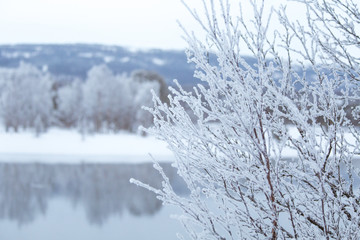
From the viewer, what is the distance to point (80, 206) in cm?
1530

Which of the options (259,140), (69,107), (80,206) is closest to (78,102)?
(69,107)

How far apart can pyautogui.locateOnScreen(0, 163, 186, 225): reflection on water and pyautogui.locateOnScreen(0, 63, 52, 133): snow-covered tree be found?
11562mm

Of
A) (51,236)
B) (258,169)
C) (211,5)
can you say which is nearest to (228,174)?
(258,169)

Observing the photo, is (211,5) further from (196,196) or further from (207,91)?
(196,196)

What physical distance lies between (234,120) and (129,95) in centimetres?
3815

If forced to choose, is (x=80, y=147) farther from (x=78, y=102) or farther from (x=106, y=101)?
(x=78, y=102)

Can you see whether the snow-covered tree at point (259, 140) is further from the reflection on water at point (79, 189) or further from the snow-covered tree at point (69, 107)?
the snow-covered tree at point (69, 107)

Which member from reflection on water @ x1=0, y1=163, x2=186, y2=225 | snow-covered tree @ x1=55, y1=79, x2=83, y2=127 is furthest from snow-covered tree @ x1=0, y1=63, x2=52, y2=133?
reflection on water @ x1=0, y1=163, x2=186, y2=225

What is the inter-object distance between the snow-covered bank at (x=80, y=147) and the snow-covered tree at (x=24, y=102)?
1.10 m

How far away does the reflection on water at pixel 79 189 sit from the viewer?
14697 mm

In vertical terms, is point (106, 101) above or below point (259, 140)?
below

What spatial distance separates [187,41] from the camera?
204 centimetres

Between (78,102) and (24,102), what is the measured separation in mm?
4860

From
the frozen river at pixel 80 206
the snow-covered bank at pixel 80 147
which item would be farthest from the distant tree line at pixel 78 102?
the frozen river at pixel 80 206
